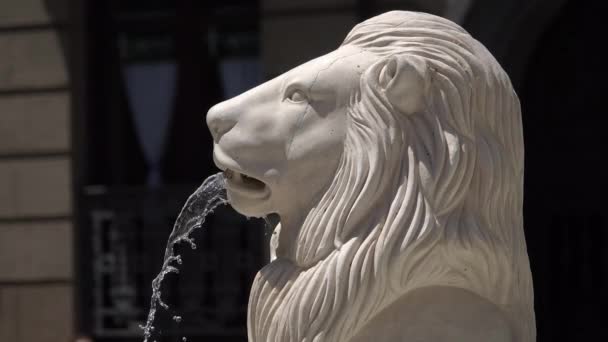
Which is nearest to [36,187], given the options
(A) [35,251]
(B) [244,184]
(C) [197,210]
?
(A) [35,251]

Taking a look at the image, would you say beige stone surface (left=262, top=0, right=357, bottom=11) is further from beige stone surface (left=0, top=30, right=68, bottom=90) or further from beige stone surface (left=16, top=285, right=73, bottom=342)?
beige stone surface (left=16, top=285, right=73, bottom=342)

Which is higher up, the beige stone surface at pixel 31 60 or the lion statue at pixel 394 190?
the lion statue at pixel 394 190

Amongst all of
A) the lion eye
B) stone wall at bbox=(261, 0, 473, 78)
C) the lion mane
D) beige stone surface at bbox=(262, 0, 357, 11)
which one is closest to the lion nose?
the lion eye

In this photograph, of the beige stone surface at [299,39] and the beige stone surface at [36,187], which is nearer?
the beige stone surface at [299,39]

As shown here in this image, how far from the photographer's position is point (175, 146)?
8625mm

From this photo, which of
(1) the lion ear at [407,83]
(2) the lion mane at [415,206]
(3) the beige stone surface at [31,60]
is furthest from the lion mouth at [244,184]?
(3) the beige stone surface at [31,60]

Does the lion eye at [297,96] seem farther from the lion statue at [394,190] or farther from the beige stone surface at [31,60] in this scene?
the beige stone surface at [31,60]

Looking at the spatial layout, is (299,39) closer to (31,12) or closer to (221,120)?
(31,12)

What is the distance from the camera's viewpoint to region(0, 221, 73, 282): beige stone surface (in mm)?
8148

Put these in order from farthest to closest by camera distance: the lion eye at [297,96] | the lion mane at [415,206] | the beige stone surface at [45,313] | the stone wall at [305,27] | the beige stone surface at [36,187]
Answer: the beige stone surface at [36,187]
the beige stone surface at [45,313]
the stone wall at [305,27]
the lion eye at [297,96]
the lion mane at [415,206]

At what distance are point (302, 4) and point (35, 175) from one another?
220cm

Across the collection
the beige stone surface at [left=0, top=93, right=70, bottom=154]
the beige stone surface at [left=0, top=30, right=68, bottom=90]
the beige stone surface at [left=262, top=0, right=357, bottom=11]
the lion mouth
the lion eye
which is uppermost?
the lion eye

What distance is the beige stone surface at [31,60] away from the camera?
8195 millimetres

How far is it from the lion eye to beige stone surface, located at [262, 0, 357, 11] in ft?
16.6
